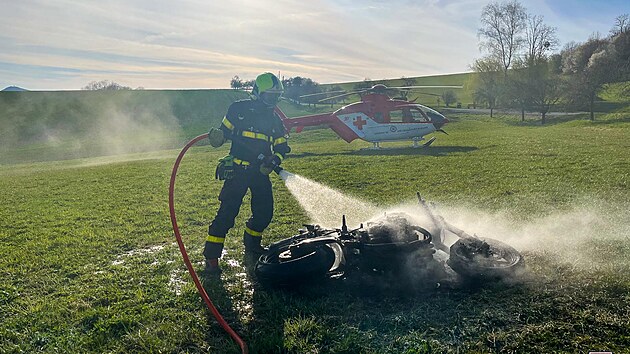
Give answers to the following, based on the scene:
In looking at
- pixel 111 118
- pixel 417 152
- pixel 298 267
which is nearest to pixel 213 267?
pixel 298 267

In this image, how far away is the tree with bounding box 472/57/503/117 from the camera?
178 feet

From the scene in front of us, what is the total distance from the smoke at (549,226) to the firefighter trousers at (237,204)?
44cm

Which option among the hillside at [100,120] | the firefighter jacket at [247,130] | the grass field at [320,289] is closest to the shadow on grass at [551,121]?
the grass field at [320,289]

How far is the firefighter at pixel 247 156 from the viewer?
6102 mm

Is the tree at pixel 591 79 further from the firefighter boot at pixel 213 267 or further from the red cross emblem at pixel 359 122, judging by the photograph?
the firefighter boot at pixel 213 267

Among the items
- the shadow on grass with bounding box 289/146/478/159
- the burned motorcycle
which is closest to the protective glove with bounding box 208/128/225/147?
the burned motorcycle

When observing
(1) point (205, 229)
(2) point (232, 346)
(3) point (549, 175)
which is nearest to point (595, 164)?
(3) point (549, 175)

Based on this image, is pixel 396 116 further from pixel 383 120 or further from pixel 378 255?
pixel 378 255

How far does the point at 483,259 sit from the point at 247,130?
3642 millimetres

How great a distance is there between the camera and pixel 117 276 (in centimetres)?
614

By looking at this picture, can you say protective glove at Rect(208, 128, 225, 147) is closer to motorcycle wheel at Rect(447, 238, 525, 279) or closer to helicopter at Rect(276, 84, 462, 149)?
motorcycle wheel at Rect(447, 238, 525, 279)

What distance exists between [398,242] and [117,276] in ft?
13.5

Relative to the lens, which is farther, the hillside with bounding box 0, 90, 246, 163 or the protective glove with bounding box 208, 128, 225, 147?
the hillside with bounding box 0, 90, 246, 163

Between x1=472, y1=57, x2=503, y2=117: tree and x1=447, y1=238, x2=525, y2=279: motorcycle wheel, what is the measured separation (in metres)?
53.0
